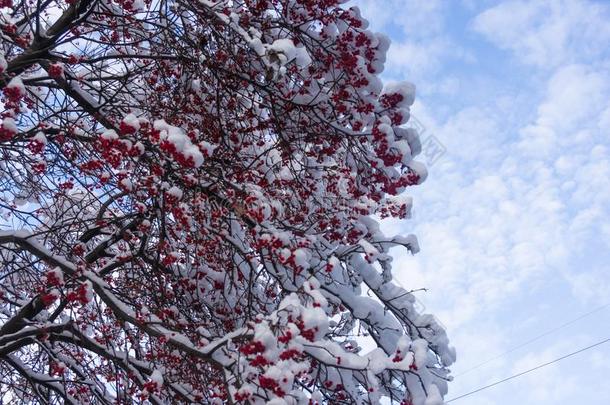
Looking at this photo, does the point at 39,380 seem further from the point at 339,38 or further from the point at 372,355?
the point at 339,38

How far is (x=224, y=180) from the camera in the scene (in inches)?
156

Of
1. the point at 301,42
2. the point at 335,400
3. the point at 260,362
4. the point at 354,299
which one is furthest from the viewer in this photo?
the point at 354,299

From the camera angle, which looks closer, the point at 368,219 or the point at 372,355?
the point at 372,355

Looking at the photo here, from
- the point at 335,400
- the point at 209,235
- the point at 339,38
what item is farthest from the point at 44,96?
the point at 335,400

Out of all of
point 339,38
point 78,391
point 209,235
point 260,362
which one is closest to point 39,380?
point 78,391

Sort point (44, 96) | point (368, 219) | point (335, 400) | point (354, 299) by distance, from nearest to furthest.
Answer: point (335, 400) < point (354, 299) < point (368, 219) < point (44, 96)

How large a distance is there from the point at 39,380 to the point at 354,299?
2.88 metres

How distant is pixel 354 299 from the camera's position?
488 cm

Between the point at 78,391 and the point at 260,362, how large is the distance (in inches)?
121

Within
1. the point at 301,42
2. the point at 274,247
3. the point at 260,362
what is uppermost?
the point at 301,42

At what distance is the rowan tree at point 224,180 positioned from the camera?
12.3 feet

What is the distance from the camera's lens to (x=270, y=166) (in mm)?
4602

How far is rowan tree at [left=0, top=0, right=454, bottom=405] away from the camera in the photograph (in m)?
3.74

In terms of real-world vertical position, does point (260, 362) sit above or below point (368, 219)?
below
